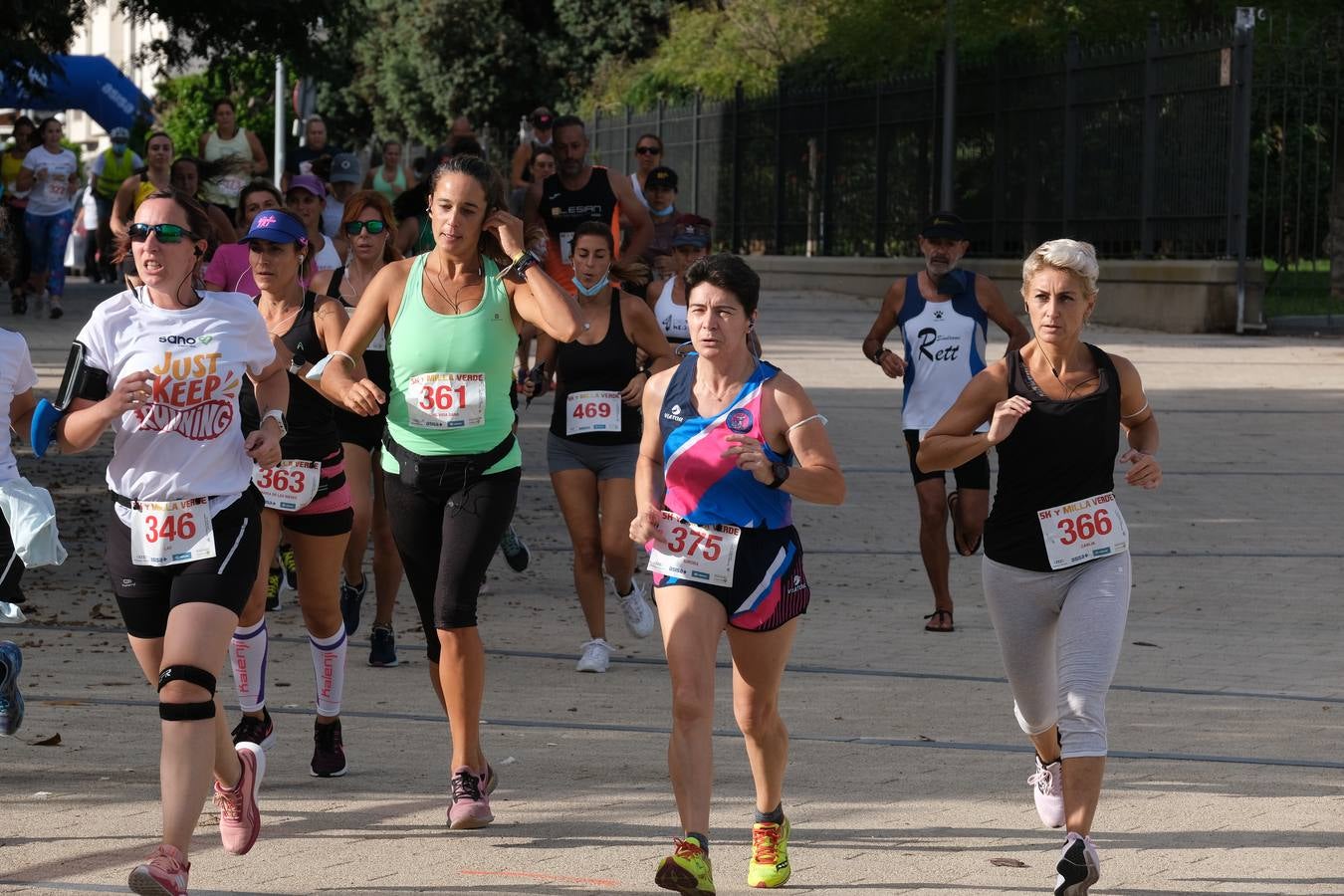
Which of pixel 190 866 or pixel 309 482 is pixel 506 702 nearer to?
pixel 309 482

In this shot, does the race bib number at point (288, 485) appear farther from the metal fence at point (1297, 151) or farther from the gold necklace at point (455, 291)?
the metal fence at point (1297, 151)

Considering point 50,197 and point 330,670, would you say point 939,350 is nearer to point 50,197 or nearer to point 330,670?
point 330,670

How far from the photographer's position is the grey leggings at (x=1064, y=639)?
5539mm

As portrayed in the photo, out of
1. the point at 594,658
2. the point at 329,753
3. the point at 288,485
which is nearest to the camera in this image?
the point at 329,753

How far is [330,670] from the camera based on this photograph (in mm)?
6707

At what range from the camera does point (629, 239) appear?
12.7 meters

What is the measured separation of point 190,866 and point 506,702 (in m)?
2.48

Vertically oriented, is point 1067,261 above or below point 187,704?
above

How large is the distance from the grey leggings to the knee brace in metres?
2.19

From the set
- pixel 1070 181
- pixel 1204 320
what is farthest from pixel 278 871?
pixel 1070 181

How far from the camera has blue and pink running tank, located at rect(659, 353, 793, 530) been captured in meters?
5.56

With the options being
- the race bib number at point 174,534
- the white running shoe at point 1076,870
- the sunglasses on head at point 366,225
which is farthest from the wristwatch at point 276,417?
the sunglasses on head at point 366,225

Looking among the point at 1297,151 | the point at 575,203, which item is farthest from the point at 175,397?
the point at 1297,151

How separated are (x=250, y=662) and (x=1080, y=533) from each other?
2566mm
